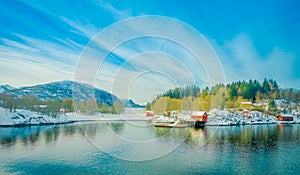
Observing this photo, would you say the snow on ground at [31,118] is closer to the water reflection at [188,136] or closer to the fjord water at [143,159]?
the water reflection at [188,136]

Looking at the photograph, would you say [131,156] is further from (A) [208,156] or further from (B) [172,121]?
(B) [172,121]

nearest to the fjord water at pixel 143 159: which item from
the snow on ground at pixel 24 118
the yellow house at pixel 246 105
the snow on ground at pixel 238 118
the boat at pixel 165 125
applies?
the snow on ground at pixel 24 118

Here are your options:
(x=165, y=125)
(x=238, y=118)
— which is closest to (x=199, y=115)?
(x=165, y=125)

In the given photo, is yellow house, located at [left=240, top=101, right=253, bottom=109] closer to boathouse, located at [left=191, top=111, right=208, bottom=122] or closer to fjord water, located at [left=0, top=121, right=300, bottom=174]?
boathouse, located at [left=191, top=111, right=208, bottom=122]

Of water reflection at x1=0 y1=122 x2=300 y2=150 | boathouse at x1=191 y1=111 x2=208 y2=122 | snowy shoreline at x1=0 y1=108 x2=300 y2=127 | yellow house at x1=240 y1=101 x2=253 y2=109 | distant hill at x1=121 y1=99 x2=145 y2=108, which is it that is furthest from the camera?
yellow house at x1=240 y1=101 x2=253 y2=109

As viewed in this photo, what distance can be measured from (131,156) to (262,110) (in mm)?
39746

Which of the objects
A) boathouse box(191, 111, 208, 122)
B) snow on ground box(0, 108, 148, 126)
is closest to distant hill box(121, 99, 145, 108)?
snow on ground box(0, 108, 148, 126)

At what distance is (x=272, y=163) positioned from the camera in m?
9.91

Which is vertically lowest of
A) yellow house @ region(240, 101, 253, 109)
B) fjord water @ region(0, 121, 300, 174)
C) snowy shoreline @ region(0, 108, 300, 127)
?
fjord water @ region(0, 121, 300, 174)

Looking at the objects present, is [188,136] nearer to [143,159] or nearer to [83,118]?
[143,159]

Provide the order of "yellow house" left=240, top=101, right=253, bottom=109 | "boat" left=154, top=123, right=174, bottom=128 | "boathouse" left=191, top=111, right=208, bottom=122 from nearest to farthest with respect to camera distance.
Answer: "boat" left=154, top=123, right=174, bottom=128, "boathouse" left=191, top=111, right=208, bottom=122, "yellow house" left=240, top=101, right=253, bottom=109

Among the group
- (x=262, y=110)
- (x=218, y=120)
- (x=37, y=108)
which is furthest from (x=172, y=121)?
(x=262, y=110)

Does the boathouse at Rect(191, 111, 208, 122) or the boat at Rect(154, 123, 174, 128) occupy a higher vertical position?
the boathouse at Rect(191, 111, 208, 122)

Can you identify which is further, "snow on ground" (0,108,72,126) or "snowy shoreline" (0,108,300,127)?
"snowy shoreline" (0,108,300,127)
